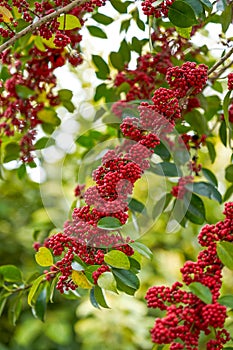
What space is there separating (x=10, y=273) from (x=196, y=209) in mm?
427

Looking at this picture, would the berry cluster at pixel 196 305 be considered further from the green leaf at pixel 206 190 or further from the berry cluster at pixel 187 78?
the green leaf at pixel 206 190

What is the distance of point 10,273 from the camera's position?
1195 millimetres

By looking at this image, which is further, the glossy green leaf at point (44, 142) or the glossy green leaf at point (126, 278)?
the glossy green leaf at point (44, 142)

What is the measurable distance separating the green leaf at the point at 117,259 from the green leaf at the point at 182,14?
1.30 ft

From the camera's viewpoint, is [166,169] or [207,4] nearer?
[207,4]

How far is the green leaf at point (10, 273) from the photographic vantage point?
3.91 ft

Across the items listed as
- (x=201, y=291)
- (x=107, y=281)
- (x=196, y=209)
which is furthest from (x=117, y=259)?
(x=196, y=209)

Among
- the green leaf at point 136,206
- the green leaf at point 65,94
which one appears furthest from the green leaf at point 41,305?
the green leaf at point 65,94

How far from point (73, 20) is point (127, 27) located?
419 millimetres

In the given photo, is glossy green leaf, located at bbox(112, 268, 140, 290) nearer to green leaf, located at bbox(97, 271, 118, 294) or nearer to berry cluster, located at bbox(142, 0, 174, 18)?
green leaf, located at bbox(97, 271, 118, 294)

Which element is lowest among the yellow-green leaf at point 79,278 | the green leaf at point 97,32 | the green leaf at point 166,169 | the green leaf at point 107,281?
the yellow-green leaf at point 79,278

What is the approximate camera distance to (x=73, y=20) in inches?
39.6

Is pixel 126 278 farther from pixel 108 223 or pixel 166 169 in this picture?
pixel 166 169

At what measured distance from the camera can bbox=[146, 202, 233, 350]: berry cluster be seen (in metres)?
0.68
